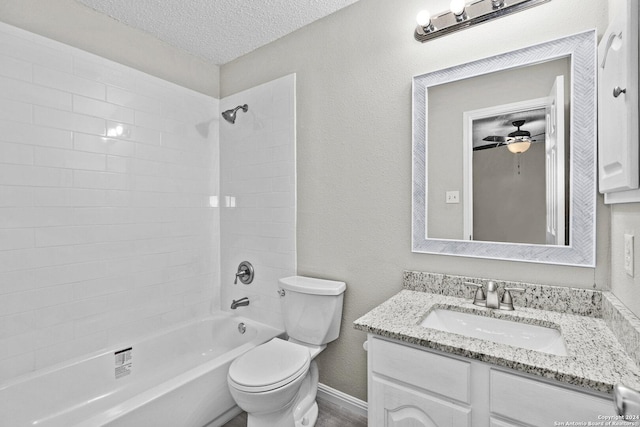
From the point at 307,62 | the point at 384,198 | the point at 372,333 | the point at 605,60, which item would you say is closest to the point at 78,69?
the point at 307,62

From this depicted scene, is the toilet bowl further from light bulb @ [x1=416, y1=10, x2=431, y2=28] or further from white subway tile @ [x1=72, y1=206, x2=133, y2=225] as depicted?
light bulb @ [x1=416, y1=10, x2=431, y2=28]

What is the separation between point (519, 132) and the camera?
1.41m

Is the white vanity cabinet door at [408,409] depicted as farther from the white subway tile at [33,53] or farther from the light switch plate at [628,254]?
the white subway tile at [33,53]

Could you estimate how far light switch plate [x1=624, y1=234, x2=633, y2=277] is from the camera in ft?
3.32

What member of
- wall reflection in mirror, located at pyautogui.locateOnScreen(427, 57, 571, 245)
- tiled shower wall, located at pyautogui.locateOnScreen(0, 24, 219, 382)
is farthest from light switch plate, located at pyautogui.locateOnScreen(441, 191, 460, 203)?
tiled shower wall, located at pyautogui.locateOnScreen(0, 24, 219, 382)

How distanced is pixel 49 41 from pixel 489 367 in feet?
8.57

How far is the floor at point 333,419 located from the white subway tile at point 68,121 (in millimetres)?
1935

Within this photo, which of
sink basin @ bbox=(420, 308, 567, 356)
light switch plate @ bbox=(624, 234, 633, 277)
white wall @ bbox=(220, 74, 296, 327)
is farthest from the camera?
white wall @ bbox=(220, 74, 296, 327)

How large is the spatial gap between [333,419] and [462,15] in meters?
2.24

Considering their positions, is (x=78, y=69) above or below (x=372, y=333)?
above

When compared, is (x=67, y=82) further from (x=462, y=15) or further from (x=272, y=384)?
(x=462, y=15)

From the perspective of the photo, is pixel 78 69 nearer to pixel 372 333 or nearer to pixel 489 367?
pixel 372 333

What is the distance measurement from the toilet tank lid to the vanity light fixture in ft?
4.58

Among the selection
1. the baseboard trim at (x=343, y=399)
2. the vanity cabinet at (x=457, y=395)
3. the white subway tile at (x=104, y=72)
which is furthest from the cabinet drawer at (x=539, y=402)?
the white subway tile at (x=104, y=72)
